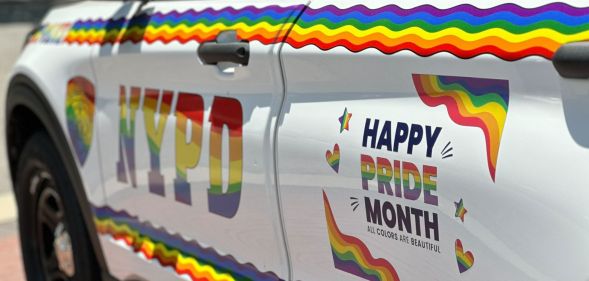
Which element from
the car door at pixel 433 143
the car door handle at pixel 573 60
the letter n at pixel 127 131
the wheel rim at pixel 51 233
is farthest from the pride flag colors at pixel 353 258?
the wheel rim at pixel 51 233

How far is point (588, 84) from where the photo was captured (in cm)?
184

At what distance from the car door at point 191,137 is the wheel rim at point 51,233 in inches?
17.4

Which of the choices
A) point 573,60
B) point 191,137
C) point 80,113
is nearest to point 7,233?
point 80,113

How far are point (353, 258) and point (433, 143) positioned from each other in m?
0.43

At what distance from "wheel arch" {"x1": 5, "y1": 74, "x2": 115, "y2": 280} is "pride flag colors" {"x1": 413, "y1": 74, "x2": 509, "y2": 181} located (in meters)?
1.95

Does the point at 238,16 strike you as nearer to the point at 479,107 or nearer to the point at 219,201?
the point at 219,201

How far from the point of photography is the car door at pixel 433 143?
6.21 feet

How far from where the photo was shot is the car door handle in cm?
182

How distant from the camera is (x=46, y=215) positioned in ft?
13.9

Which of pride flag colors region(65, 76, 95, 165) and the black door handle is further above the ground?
the black door handle

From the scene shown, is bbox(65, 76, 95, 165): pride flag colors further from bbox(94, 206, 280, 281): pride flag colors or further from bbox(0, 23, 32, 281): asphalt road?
bbox(0, 23, 32, 281): asphalt road

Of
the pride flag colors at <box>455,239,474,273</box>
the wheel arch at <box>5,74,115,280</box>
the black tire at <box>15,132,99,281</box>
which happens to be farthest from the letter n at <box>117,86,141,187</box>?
the pride flag colors at <box>455,239,474,273</box>

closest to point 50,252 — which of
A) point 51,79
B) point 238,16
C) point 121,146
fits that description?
point 51,79

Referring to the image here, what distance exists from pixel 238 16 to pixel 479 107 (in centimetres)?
103
